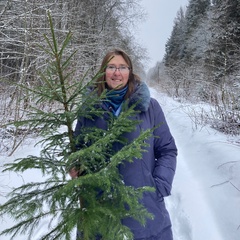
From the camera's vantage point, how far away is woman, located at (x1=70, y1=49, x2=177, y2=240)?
166 cm

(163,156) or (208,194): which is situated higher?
(163,156)

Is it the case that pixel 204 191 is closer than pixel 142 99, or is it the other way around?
pixel 142 99

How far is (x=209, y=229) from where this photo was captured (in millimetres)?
3148

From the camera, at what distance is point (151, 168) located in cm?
182

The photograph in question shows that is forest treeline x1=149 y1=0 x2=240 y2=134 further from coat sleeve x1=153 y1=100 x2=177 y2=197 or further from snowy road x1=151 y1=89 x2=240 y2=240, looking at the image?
coat sleeve x1=153 y1=100 x2=177 y2=197

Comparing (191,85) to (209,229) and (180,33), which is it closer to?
Answer: (209,229)

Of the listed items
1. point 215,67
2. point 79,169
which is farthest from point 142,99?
point 215,67

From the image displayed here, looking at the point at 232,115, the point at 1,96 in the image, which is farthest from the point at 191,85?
the point at 1,96

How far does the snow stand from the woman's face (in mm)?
2286

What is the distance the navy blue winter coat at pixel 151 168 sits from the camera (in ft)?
5.44

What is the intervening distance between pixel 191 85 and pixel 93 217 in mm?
15991

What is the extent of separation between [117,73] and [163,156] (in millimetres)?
705

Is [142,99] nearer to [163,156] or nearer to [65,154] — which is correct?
[163,156]

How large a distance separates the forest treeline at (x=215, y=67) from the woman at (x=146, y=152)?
15.5ft
